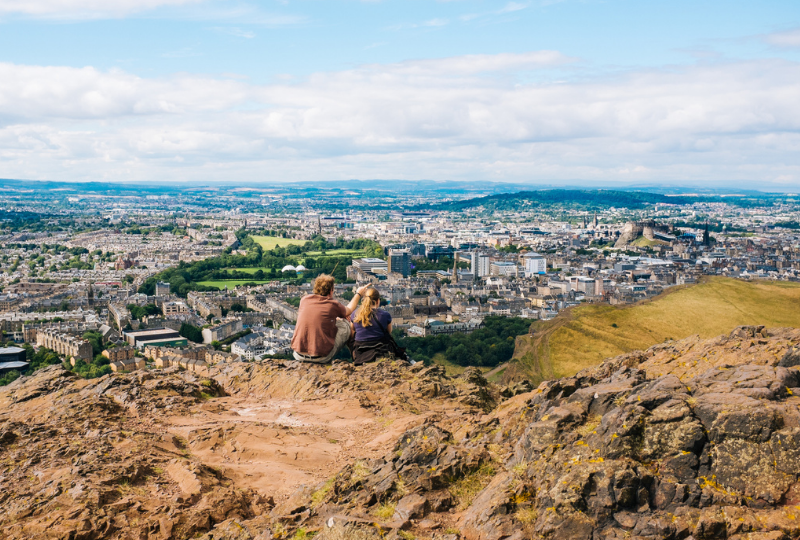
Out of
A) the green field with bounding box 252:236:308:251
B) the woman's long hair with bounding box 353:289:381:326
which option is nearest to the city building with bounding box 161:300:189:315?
the green field with bounding box 252:236:308:251

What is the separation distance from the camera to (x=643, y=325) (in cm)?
2656

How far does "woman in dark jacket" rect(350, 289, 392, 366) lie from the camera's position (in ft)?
33.5

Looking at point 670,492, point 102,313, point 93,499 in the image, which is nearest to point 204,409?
point 93,499

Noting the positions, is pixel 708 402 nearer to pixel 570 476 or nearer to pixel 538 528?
pixel 570 476

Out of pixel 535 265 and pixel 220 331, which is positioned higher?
pixel 535 265

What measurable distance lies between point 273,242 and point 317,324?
116823mm

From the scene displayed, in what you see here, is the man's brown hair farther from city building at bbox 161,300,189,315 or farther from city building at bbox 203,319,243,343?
city building at bbox 161,300,189,315

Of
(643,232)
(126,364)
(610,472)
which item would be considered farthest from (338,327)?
(643,232)

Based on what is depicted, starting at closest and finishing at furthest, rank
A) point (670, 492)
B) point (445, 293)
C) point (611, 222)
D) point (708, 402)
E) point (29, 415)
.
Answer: point (670, 492), point (708, 402), point (29, 415), point (445, 293), point (611, 222)

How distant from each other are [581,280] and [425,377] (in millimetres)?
67037

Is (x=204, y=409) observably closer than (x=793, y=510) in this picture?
No

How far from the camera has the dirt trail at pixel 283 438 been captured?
6.93 metres

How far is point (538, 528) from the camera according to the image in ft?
15.8

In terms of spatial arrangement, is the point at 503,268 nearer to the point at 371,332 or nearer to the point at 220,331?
the point at 220,331
